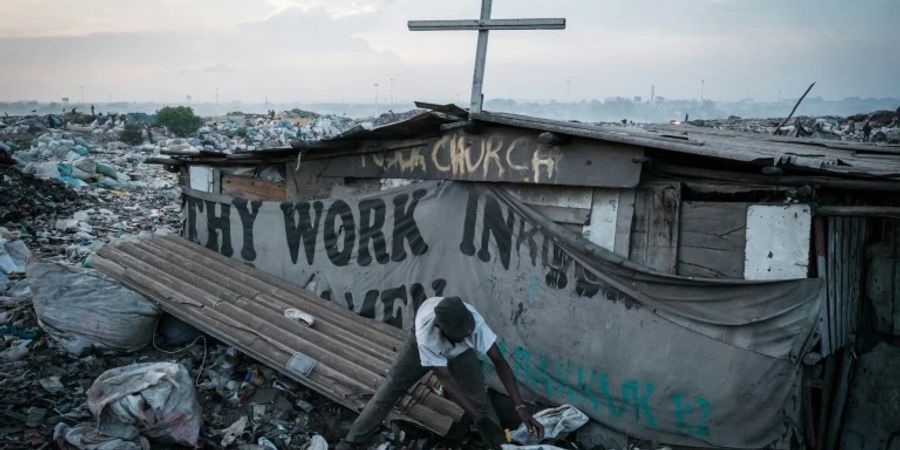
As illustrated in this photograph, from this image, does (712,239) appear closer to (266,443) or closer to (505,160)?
(505,160)

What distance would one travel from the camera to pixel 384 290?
221 inches

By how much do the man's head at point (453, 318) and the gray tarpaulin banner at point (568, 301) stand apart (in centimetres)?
134

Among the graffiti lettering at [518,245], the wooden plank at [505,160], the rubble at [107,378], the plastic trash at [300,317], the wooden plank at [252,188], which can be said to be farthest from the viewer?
the wooden plank at [252,188]

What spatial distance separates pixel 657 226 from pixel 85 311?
4710 millimetres

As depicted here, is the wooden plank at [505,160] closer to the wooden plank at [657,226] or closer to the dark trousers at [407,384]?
the wooden plank at [657,226]

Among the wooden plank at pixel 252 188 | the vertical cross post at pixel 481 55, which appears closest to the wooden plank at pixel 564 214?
the vertical cross post at pixel 481 55

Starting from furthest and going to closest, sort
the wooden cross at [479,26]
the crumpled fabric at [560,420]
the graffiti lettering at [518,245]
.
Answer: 1. the wooden cross at [479,26]
2. the graffiti lettering at [518,245]
3. the crumpled fabric at [560,420]

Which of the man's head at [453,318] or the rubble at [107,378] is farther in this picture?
the rubble at [107,378]

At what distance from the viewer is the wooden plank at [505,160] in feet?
14.1

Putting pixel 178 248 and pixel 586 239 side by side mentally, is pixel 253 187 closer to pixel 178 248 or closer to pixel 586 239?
pixel 178 248

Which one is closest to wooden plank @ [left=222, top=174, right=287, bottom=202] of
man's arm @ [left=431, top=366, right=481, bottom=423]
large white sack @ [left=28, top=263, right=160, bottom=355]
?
large white sack @ [left=28, top=263, right=160, bottom=355]

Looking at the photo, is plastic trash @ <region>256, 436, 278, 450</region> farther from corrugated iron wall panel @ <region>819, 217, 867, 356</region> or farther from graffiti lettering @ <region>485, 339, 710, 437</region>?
corrugated iron wall panel @ <region>819, 217, 867, 356</region>

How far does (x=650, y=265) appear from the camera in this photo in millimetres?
4355

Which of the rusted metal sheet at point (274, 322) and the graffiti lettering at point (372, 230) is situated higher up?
the graffiti lettering at point (372, 230)
